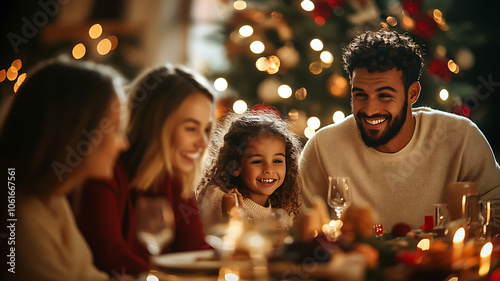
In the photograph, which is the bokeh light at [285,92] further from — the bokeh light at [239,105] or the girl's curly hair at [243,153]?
the girl's curly hair at [243,153]

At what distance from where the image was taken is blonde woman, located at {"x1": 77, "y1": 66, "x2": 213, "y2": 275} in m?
1.44

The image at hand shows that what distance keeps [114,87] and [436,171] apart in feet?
5.86

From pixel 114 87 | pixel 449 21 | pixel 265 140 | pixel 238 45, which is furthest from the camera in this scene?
pixel 449 21

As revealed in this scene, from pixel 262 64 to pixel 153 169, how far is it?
1.99m

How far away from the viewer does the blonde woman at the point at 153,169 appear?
1.44 metres

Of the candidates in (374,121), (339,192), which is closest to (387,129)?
(374,121)

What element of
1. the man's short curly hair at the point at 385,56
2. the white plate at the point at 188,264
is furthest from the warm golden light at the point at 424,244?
the man's short curly hair at the point at 385,56

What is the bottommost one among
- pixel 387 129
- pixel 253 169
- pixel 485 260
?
pixel 485 260

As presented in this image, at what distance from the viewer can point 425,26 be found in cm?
345

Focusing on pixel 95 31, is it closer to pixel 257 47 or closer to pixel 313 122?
pixel 257 47

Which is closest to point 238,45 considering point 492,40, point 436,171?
point 436,171

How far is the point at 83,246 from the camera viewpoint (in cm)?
130

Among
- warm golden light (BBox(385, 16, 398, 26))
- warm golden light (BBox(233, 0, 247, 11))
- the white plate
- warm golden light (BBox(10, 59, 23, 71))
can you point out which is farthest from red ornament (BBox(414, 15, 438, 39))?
the white plate

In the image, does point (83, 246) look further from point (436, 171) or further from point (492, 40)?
point (492, 40)
